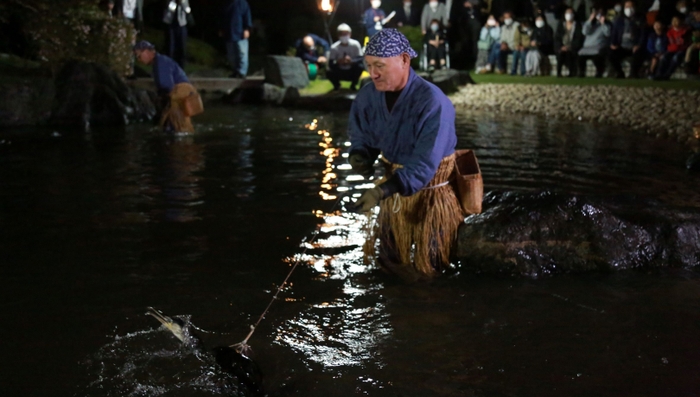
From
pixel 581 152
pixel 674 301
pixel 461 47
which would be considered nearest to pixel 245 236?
pixel 674 301

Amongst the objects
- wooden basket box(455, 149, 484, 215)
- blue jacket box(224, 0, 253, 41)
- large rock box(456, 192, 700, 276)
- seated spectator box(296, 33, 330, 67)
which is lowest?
large rock box(456, 192, 700, 276)

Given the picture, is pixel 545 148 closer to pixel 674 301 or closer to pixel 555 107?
pixel 555 107

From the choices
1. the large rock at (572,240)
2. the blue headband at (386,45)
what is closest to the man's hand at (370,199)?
the blue headband at (386,45)

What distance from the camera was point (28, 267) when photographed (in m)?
5.71

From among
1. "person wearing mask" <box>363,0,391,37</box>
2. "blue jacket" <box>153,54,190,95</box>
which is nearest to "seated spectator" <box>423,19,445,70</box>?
"person wearing mask" <box>363,0,391,37</box>

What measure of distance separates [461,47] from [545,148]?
15073 millimetres

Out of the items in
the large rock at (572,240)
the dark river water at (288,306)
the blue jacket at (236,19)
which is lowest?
the dark river water at (288,306)

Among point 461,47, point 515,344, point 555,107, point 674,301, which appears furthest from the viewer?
point 461,47

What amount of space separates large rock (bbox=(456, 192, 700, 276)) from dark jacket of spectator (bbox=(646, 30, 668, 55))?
1410 centimetres

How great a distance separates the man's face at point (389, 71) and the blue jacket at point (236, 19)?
15.8 meters

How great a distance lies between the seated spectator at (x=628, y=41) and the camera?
1925cm

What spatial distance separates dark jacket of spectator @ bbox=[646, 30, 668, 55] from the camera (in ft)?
60.3

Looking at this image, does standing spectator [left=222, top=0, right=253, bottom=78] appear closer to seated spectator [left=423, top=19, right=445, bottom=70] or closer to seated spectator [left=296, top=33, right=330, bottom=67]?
seated spectator [left=296, top=33, right=330, bottom=67]

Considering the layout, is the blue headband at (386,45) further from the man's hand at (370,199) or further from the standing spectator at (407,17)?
the standing spectator at (407,17)
